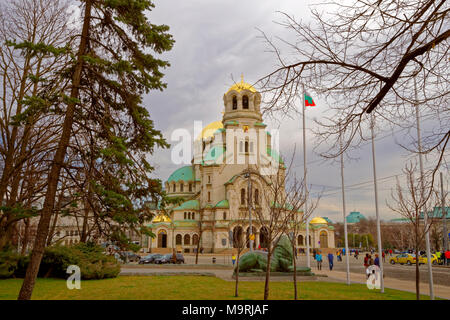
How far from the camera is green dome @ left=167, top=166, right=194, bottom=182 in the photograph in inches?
2859

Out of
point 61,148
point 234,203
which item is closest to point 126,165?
point 61,148

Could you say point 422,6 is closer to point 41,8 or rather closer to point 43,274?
point 41,8

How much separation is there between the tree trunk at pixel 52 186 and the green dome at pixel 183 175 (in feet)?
200

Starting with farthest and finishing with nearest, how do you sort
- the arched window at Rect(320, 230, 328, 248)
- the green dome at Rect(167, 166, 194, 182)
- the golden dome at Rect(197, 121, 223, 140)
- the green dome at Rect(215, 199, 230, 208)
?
the golden dome at Rect(197, 121, 223, 140), the green dome at Rect(167, 166, 194, 182), the arched window at Rect(320, 230, 328, 248), the green dome at Rect(215, 199, 230, 208)

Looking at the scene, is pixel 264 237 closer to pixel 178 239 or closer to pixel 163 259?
pixel 163 259

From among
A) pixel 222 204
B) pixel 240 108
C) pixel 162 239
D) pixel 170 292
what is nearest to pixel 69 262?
pixel 170 292

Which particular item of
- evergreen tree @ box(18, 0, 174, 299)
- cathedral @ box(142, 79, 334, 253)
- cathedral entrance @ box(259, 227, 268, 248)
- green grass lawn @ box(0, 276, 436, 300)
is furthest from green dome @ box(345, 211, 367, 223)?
evergreen tree @ box(18, 0, 174, 299)

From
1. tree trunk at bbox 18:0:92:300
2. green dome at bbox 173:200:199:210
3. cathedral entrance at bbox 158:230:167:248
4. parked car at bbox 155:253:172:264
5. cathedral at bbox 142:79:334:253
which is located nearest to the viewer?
tree trunk at bbox 18:0:92:300

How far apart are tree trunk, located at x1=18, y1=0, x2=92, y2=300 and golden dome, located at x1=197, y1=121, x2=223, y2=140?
64.0m

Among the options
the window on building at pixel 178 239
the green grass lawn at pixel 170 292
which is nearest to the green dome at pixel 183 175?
the window on building at pixel 178 239

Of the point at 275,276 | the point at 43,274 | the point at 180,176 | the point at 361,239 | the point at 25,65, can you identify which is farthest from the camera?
the point at 361,239

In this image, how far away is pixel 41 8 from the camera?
53.4 ft

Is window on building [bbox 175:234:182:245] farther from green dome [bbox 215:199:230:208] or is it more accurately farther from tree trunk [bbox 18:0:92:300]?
tree trunk [bbox 18:0:92:300]

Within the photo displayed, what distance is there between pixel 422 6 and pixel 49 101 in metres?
9.99
